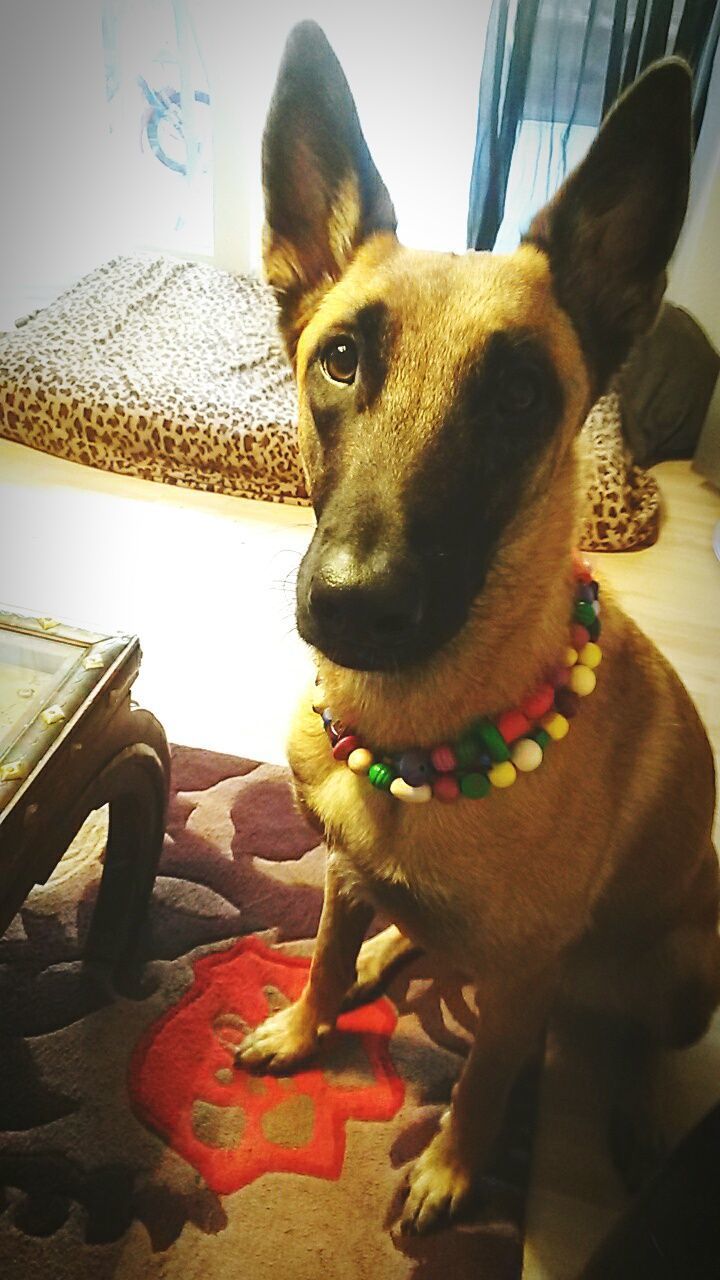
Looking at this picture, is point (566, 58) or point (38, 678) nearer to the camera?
point (38, 678)

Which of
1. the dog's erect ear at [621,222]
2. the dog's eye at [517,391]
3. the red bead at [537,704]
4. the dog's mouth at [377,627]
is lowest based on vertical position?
the red bead at [537,704]

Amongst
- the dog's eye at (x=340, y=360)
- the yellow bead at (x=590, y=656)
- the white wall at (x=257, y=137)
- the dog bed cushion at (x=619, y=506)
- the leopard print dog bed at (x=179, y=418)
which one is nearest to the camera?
the dog's eye at (x=340, y=360)

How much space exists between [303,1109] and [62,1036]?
0.42 meters

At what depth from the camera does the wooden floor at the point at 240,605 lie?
4.40 feet

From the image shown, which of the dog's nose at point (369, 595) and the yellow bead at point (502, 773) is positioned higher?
the dog's nose at point (369, 595)

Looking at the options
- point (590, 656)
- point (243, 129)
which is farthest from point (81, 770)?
point (243, 129)

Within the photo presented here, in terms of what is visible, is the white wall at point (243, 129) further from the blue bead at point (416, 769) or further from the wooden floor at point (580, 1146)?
the wooden floor at point (580, 1146)

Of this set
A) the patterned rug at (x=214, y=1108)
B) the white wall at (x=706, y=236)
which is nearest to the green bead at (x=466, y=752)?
the patterned rug at (x=214, y=1108)

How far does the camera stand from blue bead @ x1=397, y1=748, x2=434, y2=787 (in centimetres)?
103

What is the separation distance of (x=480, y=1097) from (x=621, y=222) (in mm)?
1157

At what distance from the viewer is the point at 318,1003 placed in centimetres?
138

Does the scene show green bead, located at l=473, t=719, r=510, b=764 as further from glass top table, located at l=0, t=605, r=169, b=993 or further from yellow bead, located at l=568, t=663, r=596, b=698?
glass top table, located at l=0, t=605, r=169, b=993

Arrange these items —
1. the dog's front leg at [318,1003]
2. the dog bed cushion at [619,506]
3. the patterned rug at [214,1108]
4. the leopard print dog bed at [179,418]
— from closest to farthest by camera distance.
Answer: the patterned rug at [214,1108], the dog's front leg at [318,1003], the dog bed cushion at [619,506], the leopard print dog bed at [179,418]

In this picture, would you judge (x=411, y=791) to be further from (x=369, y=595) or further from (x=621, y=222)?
(x=621, y=222)
